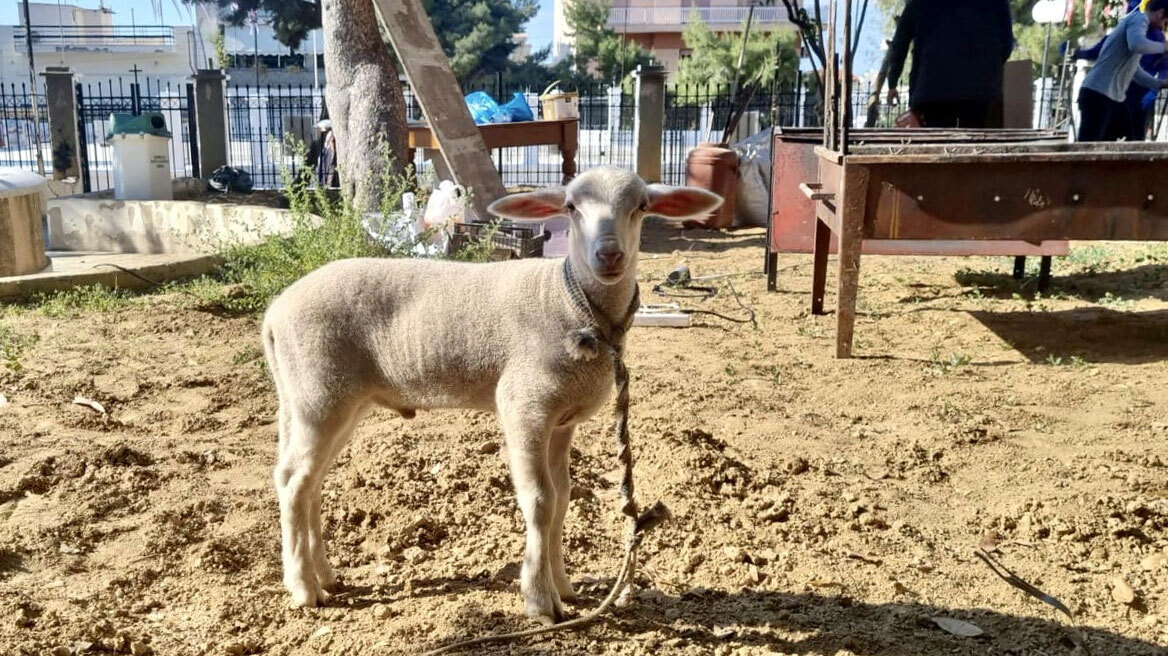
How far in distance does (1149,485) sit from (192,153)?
16.6 m

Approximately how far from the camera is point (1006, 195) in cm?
556

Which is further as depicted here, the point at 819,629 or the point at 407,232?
the point at 407,232

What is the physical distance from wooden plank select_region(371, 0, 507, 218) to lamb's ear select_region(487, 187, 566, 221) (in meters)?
5.85

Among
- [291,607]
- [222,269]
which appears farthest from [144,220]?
[291,607]

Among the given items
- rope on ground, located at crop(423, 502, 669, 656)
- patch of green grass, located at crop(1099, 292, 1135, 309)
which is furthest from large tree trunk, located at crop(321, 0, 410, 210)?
rope on ground, located at crop(423, 502, 669, 656)

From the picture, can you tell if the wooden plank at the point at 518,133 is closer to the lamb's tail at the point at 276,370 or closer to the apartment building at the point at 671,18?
the lamb's tail at the point at 276,370

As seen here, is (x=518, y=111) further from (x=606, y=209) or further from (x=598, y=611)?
(x=598, y=611)

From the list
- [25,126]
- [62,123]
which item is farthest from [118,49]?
[62,123]

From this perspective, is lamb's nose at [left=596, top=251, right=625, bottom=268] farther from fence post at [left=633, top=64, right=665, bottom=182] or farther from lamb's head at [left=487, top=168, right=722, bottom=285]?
fence post at [left=633, top=64, right=665, bottom=182]

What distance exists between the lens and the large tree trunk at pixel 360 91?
10.1 meters

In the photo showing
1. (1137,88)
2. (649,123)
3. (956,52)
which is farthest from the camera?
(649,123)

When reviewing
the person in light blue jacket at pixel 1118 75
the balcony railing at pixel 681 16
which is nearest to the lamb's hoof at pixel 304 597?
the person in light blue jacket at pixel 1118 75

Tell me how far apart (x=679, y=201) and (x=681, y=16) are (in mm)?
55555

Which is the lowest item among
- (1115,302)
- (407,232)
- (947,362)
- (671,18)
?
(947,362)
